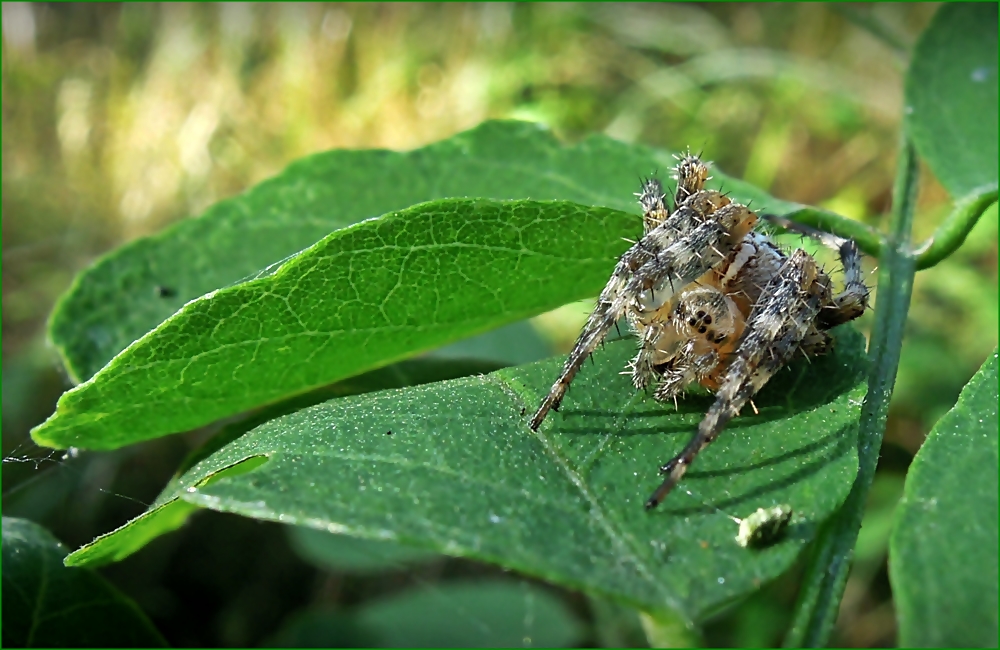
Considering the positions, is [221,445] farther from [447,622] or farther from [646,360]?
[447,622]

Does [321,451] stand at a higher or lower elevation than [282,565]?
higher

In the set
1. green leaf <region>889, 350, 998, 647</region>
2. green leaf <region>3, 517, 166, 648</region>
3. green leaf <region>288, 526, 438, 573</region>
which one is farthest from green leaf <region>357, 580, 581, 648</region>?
green leaf <region>889, 350, 998, 647</region>

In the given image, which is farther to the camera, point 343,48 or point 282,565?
point 343,48

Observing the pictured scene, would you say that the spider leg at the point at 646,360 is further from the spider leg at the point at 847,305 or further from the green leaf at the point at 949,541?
the green leaf at the point at 949,541

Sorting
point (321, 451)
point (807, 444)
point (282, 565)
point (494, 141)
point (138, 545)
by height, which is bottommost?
point (282, 565)

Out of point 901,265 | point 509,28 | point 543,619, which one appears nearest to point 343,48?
point 509,28

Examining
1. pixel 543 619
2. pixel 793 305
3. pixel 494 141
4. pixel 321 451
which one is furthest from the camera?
pixel 543 619

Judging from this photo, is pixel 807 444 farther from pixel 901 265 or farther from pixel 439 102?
pixel 439 102

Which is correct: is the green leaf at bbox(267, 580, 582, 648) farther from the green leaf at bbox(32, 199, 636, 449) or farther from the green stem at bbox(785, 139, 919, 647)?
the green stem at bbox(785, 139, 919, 647)
